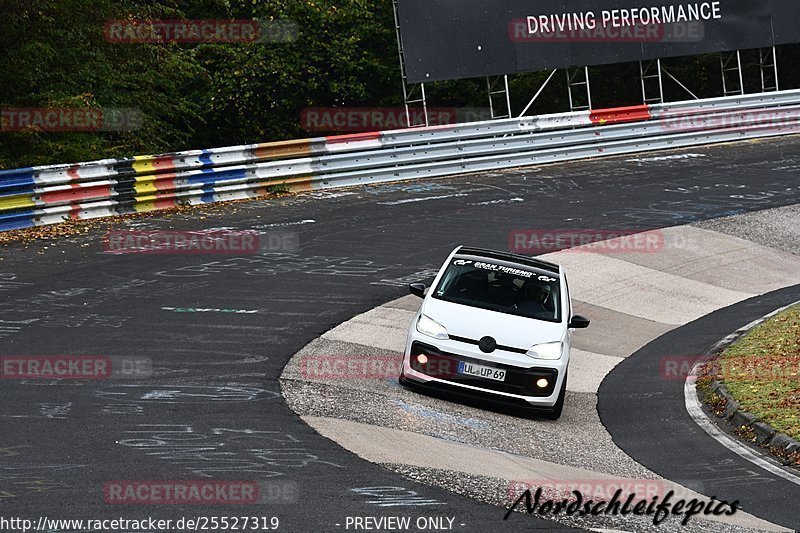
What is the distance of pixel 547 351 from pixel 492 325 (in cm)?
64

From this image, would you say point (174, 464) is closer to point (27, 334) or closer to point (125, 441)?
point (125, 441)

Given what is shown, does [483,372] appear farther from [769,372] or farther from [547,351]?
[769,372]

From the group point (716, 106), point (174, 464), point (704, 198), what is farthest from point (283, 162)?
point (174, 464)

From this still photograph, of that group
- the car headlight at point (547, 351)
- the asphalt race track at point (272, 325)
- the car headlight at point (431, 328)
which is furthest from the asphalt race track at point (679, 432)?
the car headlight at point (431, 328)

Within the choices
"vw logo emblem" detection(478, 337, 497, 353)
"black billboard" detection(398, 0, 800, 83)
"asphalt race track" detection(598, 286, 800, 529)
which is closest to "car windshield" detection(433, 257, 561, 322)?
"vw logo emblem" detection(478, 337, 497, 353)

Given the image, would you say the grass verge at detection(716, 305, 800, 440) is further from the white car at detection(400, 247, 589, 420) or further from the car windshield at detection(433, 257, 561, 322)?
the car windshield at detection(433, 257, 561, 322)

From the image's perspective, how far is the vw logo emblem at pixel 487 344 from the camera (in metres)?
11.1

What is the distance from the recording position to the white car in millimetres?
11055

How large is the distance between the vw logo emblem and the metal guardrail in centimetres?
1054

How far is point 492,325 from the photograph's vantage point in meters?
11.3

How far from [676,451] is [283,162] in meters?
13.6

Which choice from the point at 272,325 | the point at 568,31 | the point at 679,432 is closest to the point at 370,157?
the point at 568,31

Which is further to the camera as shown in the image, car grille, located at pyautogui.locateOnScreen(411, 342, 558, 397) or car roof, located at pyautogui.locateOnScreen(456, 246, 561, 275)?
car roof, located at pyautogui.locateOnScreen(456, 246, 561, 275)

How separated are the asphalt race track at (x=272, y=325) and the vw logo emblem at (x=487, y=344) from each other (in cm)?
154
